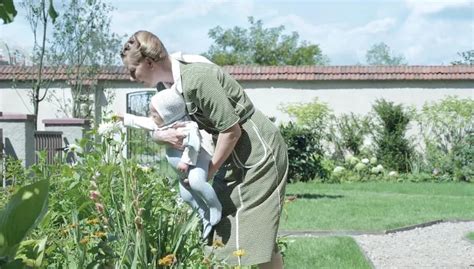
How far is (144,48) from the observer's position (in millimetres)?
3422

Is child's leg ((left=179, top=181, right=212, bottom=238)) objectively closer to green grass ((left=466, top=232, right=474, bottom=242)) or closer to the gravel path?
the gravel path

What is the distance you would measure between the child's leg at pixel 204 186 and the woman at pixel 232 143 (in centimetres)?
5

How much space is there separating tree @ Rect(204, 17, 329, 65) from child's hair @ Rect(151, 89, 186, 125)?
173ft

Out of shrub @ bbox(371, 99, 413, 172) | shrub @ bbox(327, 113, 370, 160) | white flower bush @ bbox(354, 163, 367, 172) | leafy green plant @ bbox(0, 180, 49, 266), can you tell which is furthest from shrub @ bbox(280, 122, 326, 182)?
leafy green plant @ bbox(0, 180, 49, 266)

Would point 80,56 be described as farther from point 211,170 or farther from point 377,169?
point 211,170

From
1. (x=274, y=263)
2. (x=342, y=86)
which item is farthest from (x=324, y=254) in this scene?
(x=342, y=86)

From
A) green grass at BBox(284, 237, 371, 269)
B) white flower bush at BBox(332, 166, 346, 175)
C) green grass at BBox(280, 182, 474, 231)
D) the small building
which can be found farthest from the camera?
the small building

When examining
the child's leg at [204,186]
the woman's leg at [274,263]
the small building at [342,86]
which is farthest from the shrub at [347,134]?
the child's leg at [204,186]

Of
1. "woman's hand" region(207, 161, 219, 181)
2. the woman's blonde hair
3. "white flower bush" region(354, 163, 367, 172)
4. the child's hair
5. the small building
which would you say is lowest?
"white flower bush" region(354, 163, 367, 172)

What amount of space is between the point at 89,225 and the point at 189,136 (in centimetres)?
80

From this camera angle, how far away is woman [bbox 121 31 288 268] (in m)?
3.46

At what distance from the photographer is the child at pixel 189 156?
353cm

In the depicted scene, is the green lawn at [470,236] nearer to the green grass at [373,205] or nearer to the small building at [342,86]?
the green grass at [373,205]

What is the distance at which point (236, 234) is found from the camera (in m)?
3.67
